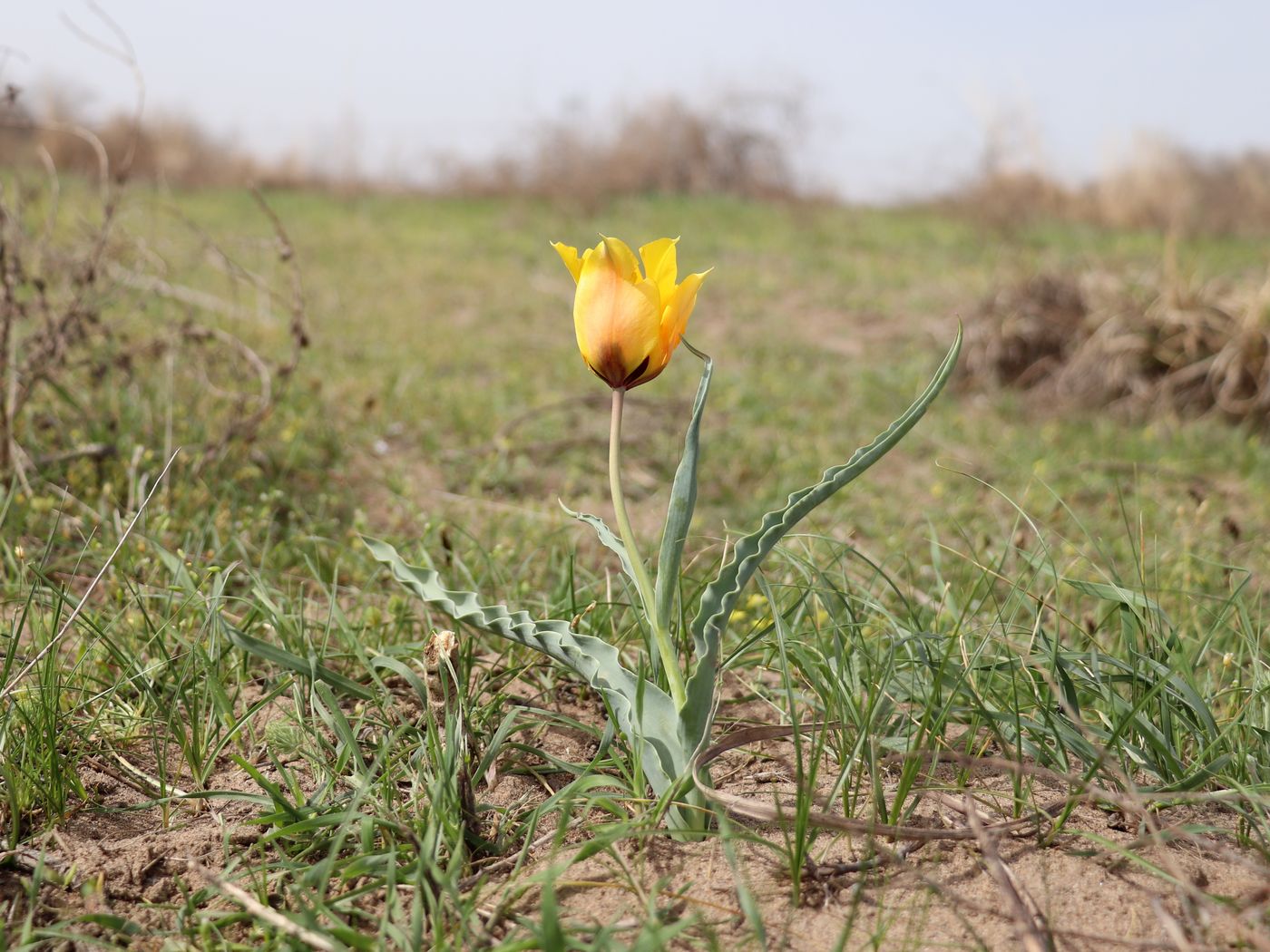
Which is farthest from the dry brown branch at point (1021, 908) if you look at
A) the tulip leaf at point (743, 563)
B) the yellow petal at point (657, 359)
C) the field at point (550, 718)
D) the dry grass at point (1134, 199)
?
the dry grass at point (1134, 199)

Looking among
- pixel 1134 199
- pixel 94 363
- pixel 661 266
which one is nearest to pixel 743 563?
pixel 661 266

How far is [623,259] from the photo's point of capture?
1257mm

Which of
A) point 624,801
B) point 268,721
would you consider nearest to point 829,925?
point 624,801

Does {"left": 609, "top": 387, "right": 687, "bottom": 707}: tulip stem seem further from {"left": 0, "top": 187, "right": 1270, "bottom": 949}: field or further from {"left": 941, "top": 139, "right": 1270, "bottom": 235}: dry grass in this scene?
{"left": 941, "top": 139, "right": 1270, "bottom": 235}: dry grass

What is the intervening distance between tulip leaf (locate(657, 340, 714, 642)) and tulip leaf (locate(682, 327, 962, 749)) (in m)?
0.05

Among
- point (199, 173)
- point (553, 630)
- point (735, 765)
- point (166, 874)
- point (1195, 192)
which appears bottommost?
point (166, 874)

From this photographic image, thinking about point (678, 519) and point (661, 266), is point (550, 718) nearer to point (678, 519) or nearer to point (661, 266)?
point (678, 519)

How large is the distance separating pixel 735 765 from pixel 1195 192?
41.8ft

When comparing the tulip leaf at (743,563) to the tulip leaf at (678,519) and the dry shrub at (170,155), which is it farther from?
the dry shrub at (170,155)

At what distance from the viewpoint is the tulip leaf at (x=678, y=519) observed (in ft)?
4.37

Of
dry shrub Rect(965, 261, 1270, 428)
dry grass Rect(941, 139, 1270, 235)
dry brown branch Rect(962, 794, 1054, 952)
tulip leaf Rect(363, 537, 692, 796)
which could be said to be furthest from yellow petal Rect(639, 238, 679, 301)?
dry grass Rect(941, 139, 1270, 235)

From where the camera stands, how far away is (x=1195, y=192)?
1199 cm

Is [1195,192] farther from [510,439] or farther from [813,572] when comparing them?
[813,572]

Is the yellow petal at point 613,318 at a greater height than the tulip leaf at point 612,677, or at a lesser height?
greater
